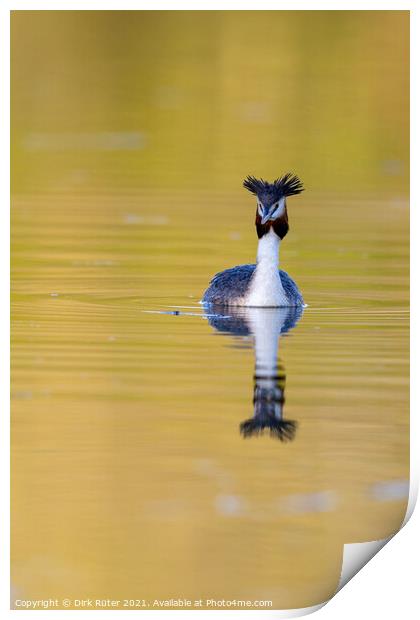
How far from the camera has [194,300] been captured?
1279 centimetres

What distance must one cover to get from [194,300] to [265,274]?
611 millimetres

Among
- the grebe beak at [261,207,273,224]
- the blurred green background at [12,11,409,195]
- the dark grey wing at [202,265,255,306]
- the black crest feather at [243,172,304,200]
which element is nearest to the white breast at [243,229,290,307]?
the dark grey wing at [202,265,255,306]

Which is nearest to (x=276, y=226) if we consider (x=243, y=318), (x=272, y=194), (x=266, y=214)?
(x=266, y=214)

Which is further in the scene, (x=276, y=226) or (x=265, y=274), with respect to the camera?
(x=276, y=226)

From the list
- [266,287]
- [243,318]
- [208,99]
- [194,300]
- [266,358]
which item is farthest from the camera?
[208,99]

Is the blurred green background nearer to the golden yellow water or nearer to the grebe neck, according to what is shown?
the golden yellow water

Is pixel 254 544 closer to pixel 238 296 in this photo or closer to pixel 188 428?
pixel 188 428

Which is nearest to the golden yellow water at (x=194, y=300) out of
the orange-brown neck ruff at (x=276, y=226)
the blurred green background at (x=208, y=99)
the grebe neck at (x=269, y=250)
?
the blurred green background at (x=208, y=99)

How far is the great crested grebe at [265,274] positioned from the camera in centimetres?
1262

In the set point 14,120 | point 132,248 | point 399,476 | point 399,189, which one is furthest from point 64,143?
point 399,476

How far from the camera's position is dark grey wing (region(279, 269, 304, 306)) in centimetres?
1253

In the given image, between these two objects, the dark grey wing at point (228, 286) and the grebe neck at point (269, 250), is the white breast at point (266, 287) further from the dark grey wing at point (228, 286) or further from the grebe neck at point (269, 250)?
the dark grey wing at point (228, 286)

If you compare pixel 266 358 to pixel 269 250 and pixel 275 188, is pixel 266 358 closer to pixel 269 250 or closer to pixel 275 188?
pixel 269 250
